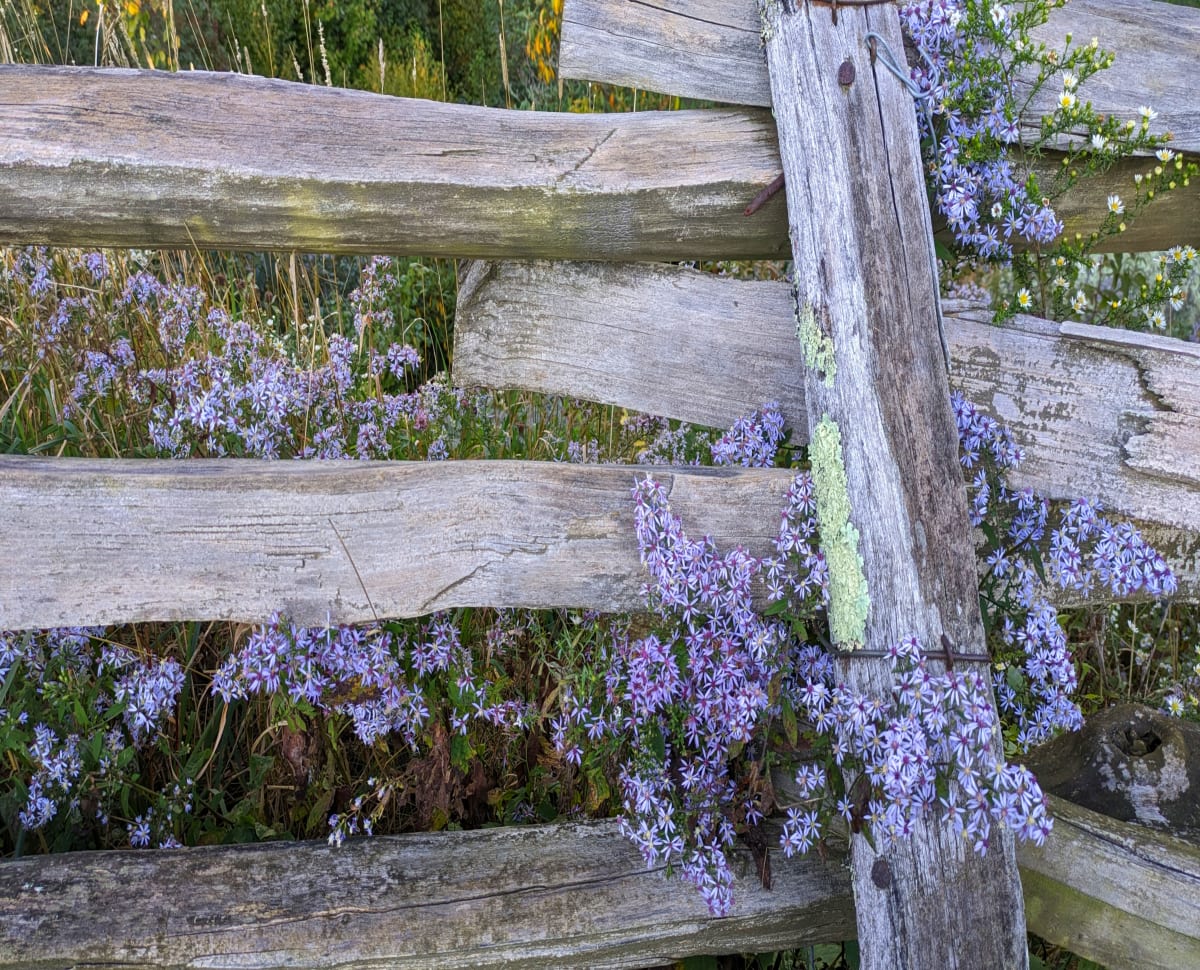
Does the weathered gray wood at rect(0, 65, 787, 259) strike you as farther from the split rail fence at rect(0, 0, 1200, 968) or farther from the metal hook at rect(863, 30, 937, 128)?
the metal hook at rect(863, 30, 937, 128)

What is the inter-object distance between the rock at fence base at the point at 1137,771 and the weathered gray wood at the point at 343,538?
903 mm

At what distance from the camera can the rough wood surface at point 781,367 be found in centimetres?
185

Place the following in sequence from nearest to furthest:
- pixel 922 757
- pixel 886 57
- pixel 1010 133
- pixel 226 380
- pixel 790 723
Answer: pixel 922 757 < pixel 790 723 < pixel 886 57 < pixel 1010 133 < pixel 226 380

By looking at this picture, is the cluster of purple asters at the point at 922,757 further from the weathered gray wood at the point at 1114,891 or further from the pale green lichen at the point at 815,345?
the pale green lichen at the point at 815,345

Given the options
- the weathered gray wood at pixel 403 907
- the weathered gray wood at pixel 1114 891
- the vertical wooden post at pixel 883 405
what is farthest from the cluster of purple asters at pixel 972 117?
the weathered gray wood at pixel 403 907

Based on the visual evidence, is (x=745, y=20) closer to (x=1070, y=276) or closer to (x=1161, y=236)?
(x=1070, y=276)

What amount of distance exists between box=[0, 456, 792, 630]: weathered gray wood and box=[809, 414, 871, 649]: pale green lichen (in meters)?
0.11

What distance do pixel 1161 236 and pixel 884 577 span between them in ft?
3.88

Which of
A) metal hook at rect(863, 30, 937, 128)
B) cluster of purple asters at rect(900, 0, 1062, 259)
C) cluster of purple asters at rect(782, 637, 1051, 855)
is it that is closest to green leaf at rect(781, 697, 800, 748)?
cluster of purple asters at rect(782, 637, 1051, 855)

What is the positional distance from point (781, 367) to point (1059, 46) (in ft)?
2.80

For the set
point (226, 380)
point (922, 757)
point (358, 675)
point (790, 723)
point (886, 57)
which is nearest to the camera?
point (922, 757)

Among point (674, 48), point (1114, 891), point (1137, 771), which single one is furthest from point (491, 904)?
point (674, 48)

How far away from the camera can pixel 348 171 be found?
1.75m

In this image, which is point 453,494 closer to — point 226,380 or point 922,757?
point 226,380
